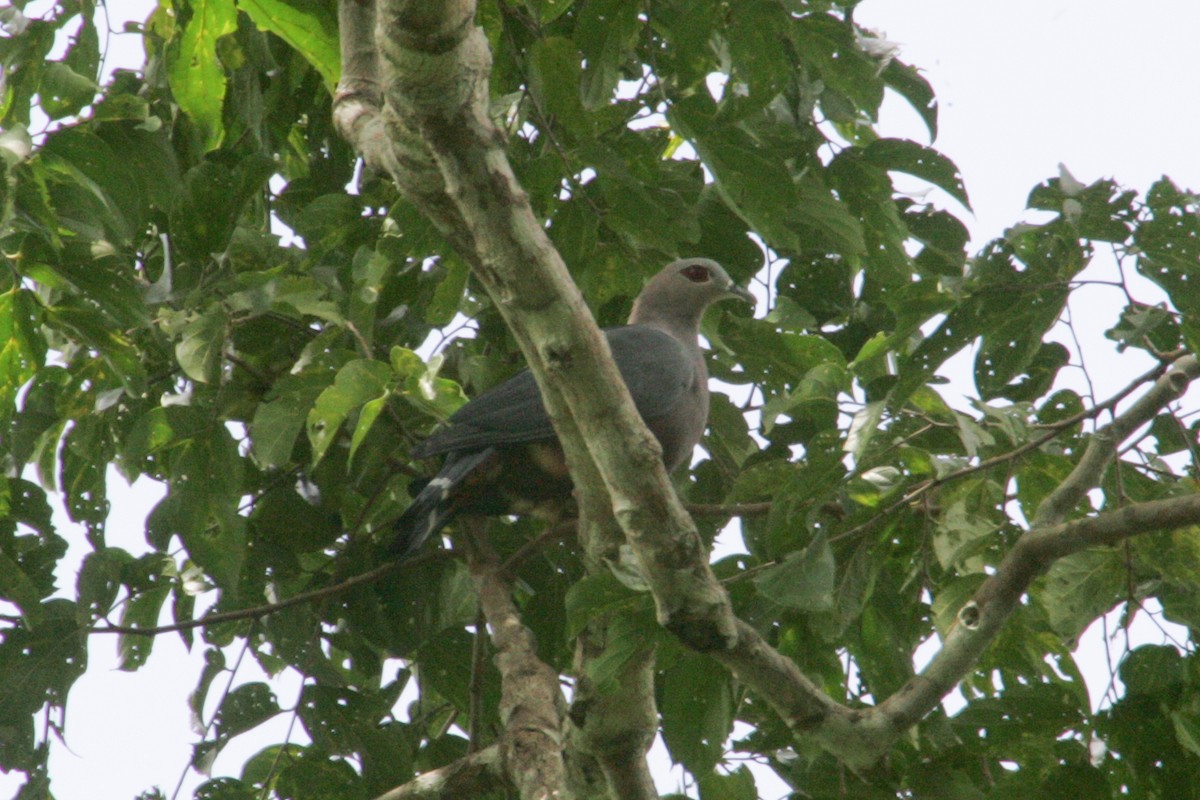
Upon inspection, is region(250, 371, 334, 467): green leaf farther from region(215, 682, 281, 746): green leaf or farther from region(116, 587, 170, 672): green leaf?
region(215, 682, 281, 746): green leaf

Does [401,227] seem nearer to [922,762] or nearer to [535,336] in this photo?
[535,336]

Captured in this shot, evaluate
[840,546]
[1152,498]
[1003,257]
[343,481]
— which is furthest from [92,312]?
[1152,498]

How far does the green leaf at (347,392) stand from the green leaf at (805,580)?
0.97 meters

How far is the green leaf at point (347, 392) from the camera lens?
278 cm

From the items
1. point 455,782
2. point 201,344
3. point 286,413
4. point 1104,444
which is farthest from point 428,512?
point 1104,444

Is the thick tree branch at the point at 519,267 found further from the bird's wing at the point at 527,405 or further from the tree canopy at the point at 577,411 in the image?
the bird's wing at the point at 527,405

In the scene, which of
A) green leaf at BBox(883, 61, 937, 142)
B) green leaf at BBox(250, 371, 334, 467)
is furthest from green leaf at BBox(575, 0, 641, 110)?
green leaf at BBox(250, 371, 334, 467)

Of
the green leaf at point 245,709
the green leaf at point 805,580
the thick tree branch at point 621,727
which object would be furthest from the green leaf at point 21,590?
the green leaf at point 805,580

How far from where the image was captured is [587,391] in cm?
223

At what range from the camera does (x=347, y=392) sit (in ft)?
9.19

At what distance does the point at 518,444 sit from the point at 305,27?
1.59 meters

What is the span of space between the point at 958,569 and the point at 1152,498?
0.46 m

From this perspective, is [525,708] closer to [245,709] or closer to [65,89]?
[245,709]

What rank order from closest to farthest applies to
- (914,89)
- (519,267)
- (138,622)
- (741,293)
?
1. (519,267)
2. (914,89)
3. (138,622)
4. (741,293)
